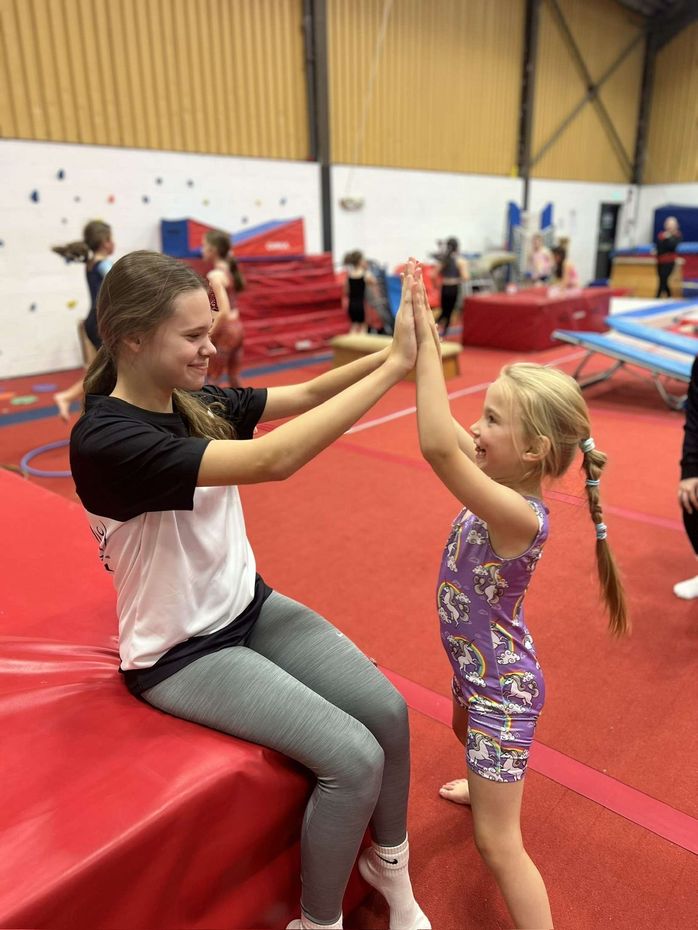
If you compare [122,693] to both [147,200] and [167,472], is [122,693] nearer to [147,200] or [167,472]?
[167,472]

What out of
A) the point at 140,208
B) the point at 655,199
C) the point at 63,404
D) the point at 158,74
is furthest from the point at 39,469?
the point at 655,199

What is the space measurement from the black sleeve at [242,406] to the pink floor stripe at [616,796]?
119cm

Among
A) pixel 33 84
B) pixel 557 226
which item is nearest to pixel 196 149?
pixel 33 84

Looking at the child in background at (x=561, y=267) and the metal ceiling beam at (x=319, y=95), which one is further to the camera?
the child in background at (x=561, y=267)

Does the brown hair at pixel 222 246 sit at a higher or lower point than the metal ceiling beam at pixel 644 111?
lower

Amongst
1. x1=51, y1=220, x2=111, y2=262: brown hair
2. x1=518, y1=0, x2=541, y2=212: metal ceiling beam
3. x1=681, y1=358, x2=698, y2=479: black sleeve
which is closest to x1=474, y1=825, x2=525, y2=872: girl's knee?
x1=681, y1=358, x2=698, y2=479: black sleeve

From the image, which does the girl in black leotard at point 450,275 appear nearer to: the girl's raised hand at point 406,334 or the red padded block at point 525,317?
the red padded block at point 525,317

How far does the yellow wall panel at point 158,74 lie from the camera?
22.9 feet

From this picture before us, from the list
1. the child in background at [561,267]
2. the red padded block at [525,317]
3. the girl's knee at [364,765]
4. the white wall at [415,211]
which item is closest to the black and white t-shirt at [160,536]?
the girl's knee at [364,765]

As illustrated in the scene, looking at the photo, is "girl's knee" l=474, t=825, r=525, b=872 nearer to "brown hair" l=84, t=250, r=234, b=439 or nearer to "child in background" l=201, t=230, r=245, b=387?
"brown hair" l=84, t=250, r=234, b=439

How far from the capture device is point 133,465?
3.99ft

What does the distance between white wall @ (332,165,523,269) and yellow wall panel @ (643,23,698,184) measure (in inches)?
234

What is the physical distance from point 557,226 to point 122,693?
53.5 feet

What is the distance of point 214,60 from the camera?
852 centimetres
